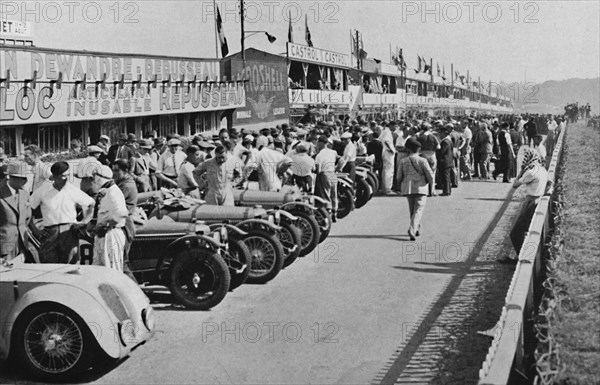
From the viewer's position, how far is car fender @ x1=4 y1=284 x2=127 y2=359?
608 cm

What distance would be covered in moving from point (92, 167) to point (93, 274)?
2858mm

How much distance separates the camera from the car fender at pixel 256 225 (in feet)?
30.6

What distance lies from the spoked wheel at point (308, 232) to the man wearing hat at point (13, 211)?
4147mm

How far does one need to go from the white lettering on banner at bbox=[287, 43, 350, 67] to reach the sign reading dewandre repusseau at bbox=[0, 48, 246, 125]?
870 cm

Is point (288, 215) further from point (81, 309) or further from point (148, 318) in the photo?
point (81, 309)

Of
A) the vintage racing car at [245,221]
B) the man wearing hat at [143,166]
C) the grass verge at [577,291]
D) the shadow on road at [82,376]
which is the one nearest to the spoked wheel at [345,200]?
the man wearing hat at [143,166]

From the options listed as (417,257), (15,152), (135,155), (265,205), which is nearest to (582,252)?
(417,257)

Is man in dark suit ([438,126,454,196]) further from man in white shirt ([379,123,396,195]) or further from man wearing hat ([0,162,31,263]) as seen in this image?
man wearing hat ([0,162,31,263])

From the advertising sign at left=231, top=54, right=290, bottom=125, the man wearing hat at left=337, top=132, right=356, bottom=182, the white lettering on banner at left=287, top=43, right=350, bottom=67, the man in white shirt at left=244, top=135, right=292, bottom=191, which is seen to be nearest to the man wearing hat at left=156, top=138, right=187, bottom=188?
the man in white shirt at left=244, top=135, right=292, bottom=191

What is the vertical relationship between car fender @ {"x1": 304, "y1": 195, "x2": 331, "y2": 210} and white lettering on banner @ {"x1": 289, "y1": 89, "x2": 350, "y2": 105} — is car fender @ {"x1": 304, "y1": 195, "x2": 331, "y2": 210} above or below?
below

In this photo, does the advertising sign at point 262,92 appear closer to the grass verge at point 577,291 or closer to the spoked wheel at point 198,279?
the grass verge at point 577,291

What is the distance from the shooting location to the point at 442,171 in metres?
17.9

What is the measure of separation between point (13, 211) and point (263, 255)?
3.10m

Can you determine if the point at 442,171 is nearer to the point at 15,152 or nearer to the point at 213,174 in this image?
the point at 213,174
